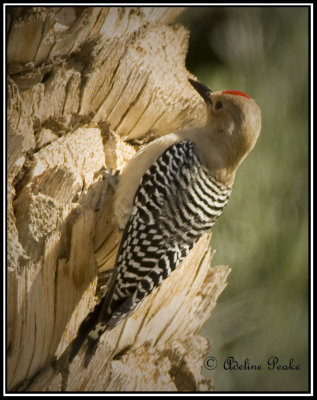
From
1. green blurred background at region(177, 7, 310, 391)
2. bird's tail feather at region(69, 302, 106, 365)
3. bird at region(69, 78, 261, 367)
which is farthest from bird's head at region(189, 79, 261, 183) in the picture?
bird's tail feather at region(69, 302, 106, 365)

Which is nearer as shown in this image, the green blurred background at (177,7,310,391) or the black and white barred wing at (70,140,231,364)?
the black and white barred wing at (70,140,231,364)

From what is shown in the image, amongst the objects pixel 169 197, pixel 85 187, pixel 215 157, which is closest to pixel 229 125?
pixel 215 157

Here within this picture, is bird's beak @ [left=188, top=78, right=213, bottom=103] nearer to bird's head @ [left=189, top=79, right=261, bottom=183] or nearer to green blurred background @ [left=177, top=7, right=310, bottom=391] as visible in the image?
bird's head @ [left=189, top=79, right=261, bottom=183]

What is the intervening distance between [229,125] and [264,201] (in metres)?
0.49

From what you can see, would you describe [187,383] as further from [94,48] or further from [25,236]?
[94,48]

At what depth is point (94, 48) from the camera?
1.83m

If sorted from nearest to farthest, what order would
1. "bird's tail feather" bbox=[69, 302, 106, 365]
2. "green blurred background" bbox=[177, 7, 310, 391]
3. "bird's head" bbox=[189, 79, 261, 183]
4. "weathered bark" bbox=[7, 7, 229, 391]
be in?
"weathered bark" bbox=[7, 7, 229, 391], "bird's tail feather" bbox=[69, 302, 106, 365], "bird's head" bbox=[189, 79, 261, 183], "green blurred background" bbox=[177, 7, 310, 391]

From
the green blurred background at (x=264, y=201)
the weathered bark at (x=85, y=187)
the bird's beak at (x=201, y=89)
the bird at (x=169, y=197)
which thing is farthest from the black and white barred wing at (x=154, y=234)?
the green blurred background at (x=264, y=201)

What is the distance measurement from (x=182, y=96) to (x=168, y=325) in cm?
93

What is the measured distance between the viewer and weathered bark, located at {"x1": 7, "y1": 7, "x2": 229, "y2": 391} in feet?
5.54

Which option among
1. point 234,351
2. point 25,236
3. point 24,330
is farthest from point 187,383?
point 25,236

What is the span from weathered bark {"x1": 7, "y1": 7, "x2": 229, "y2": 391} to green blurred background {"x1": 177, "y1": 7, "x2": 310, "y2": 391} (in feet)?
0.50

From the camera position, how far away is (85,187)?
73.7 inches

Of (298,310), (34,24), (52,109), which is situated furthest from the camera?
(298,310)
